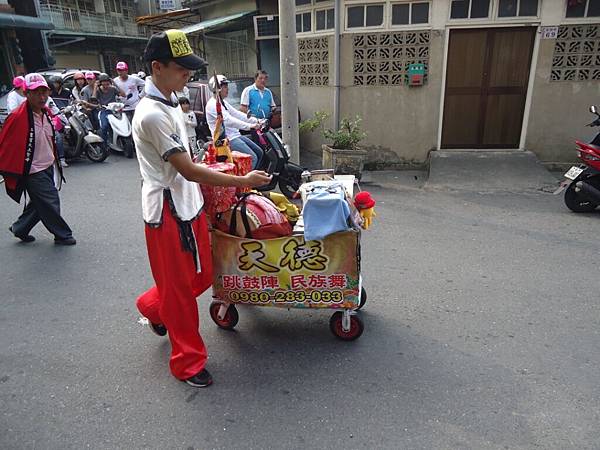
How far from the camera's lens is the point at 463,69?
24.6 ft

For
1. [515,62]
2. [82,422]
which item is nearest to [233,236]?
[82,422]

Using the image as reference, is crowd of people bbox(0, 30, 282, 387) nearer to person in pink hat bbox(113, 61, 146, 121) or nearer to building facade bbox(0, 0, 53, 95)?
person in pink hat bbox(113, 61, 146, 121)

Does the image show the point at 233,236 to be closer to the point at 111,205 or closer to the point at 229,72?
the point at 111,205

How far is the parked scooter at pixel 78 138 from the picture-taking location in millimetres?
8477

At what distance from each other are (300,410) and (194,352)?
0.68m

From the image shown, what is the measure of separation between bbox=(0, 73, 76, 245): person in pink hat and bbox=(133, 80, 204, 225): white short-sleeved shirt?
2590mm

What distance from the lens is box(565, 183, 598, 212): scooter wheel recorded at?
5.39 metres

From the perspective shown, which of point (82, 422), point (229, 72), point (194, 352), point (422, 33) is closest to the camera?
point (82, 422)

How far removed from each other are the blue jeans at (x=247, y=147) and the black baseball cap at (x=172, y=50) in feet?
12.0

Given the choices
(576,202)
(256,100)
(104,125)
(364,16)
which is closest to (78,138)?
(104,125)

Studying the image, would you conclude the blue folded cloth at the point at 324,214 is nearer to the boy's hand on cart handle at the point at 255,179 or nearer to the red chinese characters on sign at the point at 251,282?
the boy's hand on cart handle at the point at 255,179

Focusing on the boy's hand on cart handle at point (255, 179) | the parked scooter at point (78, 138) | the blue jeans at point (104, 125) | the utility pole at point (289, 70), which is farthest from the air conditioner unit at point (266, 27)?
the boy's hand on cart handle at point (255, 179)

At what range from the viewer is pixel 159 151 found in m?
2.29

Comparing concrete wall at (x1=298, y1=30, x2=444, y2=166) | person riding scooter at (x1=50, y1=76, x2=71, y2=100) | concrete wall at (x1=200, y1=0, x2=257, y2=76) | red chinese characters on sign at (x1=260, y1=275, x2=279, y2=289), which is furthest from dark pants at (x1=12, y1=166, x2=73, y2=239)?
concrete wall at (x1=200, y1=0, x2=257, y2=76)
